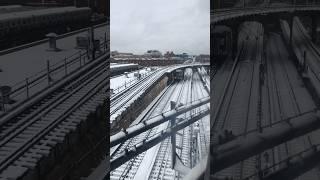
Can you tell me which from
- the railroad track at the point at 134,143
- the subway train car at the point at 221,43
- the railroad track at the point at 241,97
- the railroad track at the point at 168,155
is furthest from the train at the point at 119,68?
the railroad track at the point at 241,97

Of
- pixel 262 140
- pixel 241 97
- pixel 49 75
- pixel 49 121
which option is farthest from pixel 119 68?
pixel 262 140

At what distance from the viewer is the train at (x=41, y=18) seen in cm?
237

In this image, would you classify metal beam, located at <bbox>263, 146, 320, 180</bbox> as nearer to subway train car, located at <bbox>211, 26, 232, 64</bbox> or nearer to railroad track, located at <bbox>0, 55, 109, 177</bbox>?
subway train car, located at <bbox>211, 26, 232, 64</bbox>

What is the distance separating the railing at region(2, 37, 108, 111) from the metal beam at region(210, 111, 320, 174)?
103 cm

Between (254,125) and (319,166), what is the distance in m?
0.45

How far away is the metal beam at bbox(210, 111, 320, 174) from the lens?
99.6 inches

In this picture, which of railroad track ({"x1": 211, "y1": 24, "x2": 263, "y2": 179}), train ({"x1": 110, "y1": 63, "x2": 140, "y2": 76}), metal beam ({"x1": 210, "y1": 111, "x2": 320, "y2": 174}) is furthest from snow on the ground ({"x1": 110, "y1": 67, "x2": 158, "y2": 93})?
metal beam ({"x1": 210, "y1": 111, "x2": 320, "y2": 174})

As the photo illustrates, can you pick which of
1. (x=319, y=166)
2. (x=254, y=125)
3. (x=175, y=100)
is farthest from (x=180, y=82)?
(x=319, y=166)

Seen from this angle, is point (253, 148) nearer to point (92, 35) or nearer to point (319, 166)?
point (319, 166)

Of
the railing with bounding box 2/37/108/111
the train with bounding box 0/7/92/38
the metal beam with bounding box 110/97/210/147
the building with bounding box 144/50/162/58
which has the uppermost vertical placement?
the train with bounding box 0/7/92/38

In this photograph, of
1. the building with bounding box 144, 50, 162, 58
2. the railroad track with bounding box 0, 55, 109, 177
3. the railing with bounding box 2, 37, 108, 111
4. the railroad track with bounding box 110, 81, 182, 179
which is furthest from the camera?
the building with bounding box 144, 50, 162, 58

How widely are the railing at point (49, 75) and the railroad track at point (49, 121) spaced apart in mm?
72

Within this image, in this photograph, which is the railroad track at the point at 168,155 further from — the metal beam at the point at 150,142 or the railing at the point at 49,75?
the railing at the point at 49,75

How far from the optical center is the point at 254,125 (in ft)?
8.68
